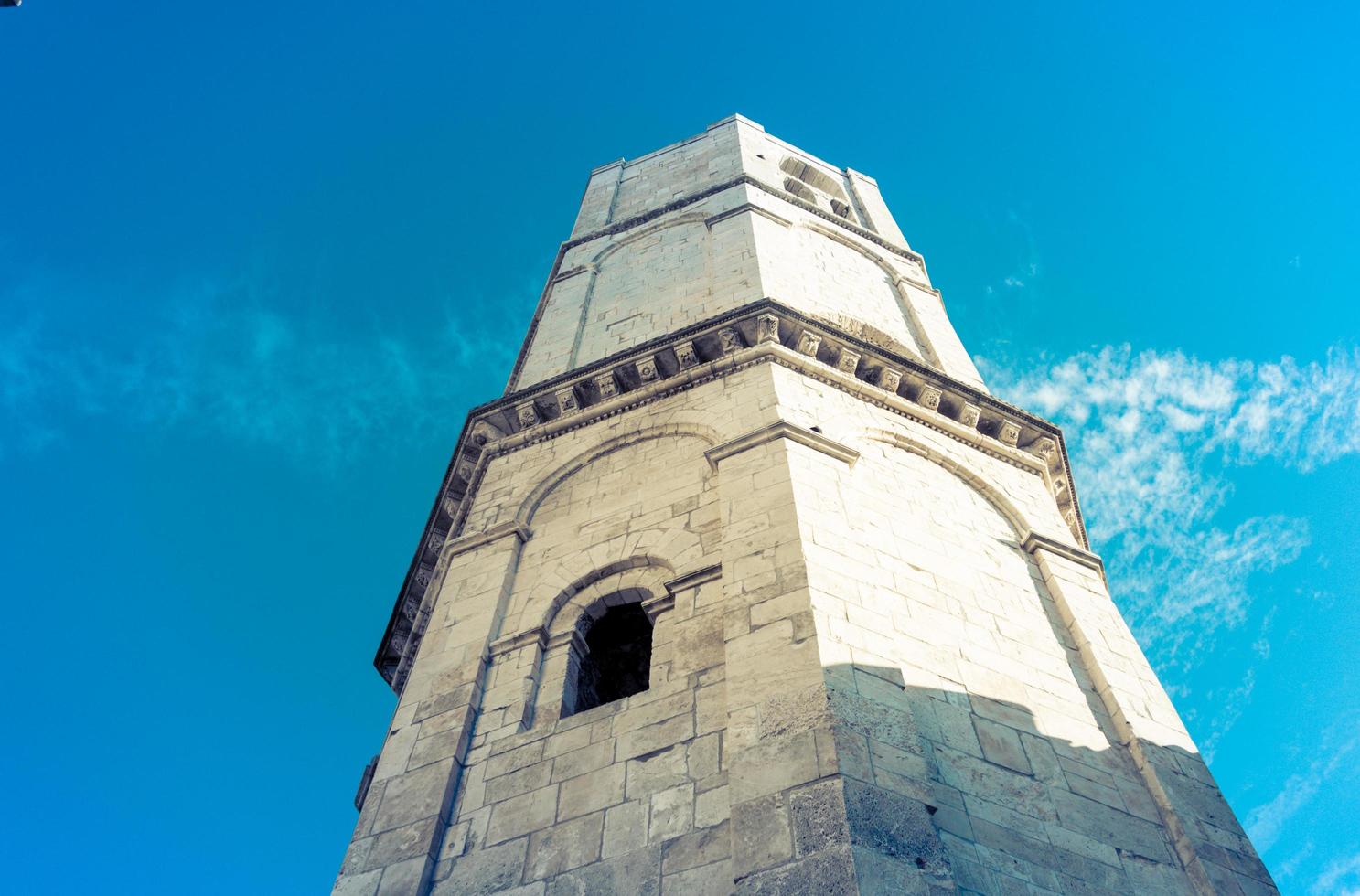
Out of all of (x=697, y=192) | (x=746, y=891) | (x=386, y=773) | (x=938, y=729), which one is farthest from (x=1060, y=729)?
(x=697, y=192)

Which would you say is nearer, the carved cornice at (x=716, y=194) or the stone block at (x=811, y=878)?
the stone block at (x=811, y=878)

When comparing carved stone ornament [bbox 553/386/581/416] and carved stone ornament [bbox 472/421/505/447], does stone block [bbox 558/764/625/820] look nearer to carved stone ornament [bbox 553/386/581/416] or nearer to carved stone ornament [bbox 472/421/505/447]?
carved stone ornament [bbox 553/386/581/416]

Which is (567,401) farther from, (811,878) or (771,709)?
(811,878)

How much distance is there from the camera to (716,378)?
1301 centimetres

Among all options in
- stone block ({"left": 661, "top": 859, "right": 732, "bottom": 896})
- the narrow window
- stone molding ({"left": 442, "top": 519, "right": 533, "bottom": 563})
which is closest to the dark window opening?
stone molding ({"left": 442, "top": 519, "right": 533, "bottom": 563})

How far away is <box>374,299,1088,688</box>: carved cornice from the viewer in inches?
525

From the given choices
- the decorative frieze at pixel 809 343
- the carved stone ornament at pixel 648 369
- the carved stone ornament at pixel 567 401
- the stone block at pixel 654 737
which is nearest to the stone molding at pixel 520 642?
the stone block at pixel 654 737

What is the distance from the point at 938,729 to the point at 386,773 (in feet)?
14.1

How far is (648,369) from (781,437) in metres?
3.16

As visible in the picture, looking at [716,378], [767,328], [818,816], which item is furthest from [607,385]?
[818,816]

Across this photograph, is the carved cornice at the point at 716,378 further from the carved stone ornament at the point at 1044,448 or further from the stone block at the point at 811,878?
the stone block at the point at 811,878

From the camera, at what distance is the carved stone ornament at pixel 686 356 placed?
43.9ft

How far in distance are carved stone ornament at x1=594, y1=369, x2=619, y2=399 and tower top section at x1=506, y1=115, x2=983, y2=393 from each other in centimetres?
61

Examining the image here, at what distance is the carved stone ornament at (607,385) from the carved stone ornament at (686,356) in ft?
2.78
